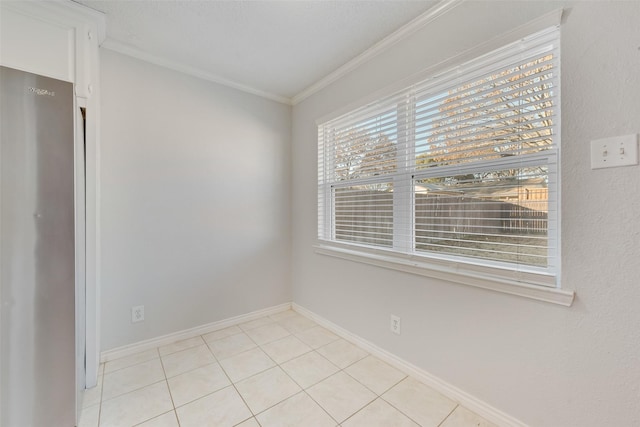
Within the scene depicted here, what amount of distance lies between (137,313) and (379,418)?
1941 millimetres

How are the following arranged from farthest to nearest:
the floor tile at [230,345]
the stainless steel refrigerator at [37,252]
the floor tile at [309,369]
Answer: the floor tile at [230,345] < the floor tile at [309,369] < the stainless steel refrigerator at [37,252]

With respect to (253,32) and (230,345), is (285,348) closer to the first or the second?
(230,345)

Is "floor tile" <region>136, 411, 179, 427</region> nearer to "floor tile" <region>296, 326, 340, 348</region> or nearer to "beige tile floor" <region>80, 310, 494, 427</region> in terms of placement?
"beige tile floor" <region>80, 310, 494, 427</region>

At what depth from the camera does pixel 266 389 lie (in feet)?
5.41

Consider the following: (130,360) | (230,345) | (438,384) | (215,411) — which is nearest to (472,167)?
(438,384)

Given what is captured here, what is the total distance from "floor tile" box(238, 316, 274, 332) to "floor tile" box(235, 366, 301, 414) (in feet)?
2.46

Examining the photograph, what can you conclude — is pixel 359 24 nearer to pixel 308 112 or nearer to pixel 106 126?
pixel 308 112

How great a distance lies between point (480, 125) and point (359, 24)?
1.06m

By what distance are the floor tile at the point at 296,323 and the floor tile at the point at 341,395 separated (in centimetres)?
76

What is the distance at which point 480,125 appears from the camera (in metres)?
1.46

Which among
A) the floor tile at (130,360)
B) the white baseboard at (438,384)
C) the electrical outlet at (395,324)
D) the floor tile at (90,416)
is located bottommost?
the floor tile at (130,360)

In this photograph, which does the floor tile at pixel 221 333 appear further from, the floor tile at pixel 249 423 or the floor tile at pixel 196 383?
the floor tile at pixel 249 423

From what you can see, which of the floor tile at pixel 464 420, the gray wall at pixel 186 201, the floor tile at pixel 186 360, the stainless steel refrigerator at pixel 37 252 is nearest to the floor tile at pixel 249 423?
the floor tile at pixel 186 360

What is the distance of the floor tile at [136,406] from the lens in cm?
139
